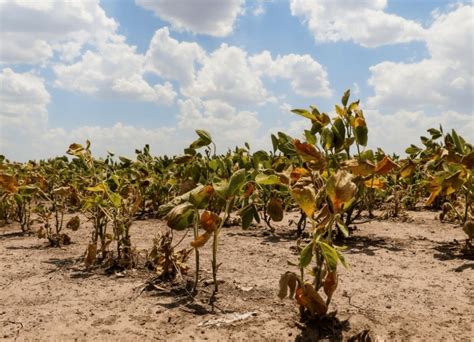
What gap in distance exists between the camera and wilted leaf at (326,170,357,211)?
1552 millimetres

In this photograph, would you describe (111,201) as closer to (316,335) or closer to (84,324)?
(84,324)

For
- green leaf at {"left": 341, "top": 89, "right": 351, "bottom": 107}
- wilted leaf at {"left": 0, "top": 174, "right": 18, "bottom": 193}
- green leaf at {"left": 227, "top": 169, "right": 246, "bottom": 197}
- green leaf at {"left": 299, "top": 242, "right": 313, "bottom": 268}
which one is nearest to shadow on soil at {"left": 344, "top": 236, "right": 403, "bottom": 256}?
green leaf at {"left": 341, "top": 89, "right": 351, "bottom": 107}

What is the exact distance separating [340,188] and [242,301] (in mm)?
1079

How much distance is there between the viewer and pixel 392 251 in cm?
362

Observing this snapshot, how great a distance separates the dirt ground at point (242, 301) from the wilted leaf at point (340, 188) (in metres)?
0.69

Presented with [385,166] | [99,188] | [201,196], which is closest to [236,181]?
[201,196]

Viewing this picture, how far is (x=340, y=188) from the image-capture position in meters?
1.56

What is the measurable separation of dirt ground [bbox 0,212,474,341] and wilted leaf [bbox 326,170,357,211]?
2.25 ft

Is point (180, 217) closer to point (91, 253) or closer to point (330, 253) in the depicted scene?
point (330, 253)

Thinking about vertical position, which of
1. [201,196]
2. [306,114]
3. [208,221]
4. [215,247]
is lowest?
[215,247]

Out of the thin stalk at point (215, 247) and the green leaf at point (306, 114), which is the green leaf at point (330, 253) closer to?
the thin stalk at point (215, 247)

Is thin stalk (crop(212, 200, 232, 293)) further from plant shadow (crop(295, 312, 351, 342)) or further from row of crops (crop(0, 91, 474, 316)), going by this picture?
plant shadow (crop(295, 312, 351, 342))

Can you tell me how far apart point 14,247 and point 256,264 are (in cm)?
238

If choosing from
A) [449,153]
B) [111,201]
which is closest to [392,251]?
[449,153]
